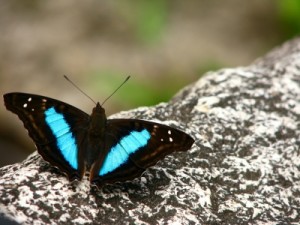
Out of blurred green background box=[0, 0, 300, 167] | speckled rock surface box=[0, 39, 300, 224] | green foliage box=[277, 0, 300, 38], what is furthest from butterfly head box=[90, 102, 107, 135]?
green foliage box=[277, 0, 300, 38]

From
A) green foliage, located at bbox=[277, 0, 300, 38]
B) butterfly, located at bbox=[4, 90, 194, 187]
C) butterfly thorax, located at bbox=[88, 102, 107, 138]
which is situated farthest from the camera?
green foliage, located at bbox=[277, 0, 300, 38]

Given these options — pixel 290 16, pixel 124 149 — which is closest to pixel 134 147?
pixel 124 149

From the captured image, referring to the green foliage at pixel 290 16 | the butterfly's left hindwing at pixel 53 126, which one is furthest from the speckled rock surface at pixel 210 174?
the green foliage at pixel 290 16

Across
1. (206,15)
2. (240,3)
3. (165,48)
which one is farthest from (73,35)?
(240,3)

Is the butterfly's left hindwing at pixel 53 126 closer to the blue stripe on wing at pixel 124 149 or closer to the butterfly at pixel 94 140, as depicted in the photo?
the butterfly at pixel 94 140

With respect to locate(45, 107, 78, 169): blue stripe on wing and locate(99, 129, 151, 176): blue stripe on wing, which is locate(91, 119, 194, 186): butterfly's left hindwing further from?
locate(45, 107, 78, 169): blue stripe on wing

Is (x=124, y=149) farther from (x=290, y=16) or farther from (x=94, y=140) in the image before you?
(x=290, y=16)
